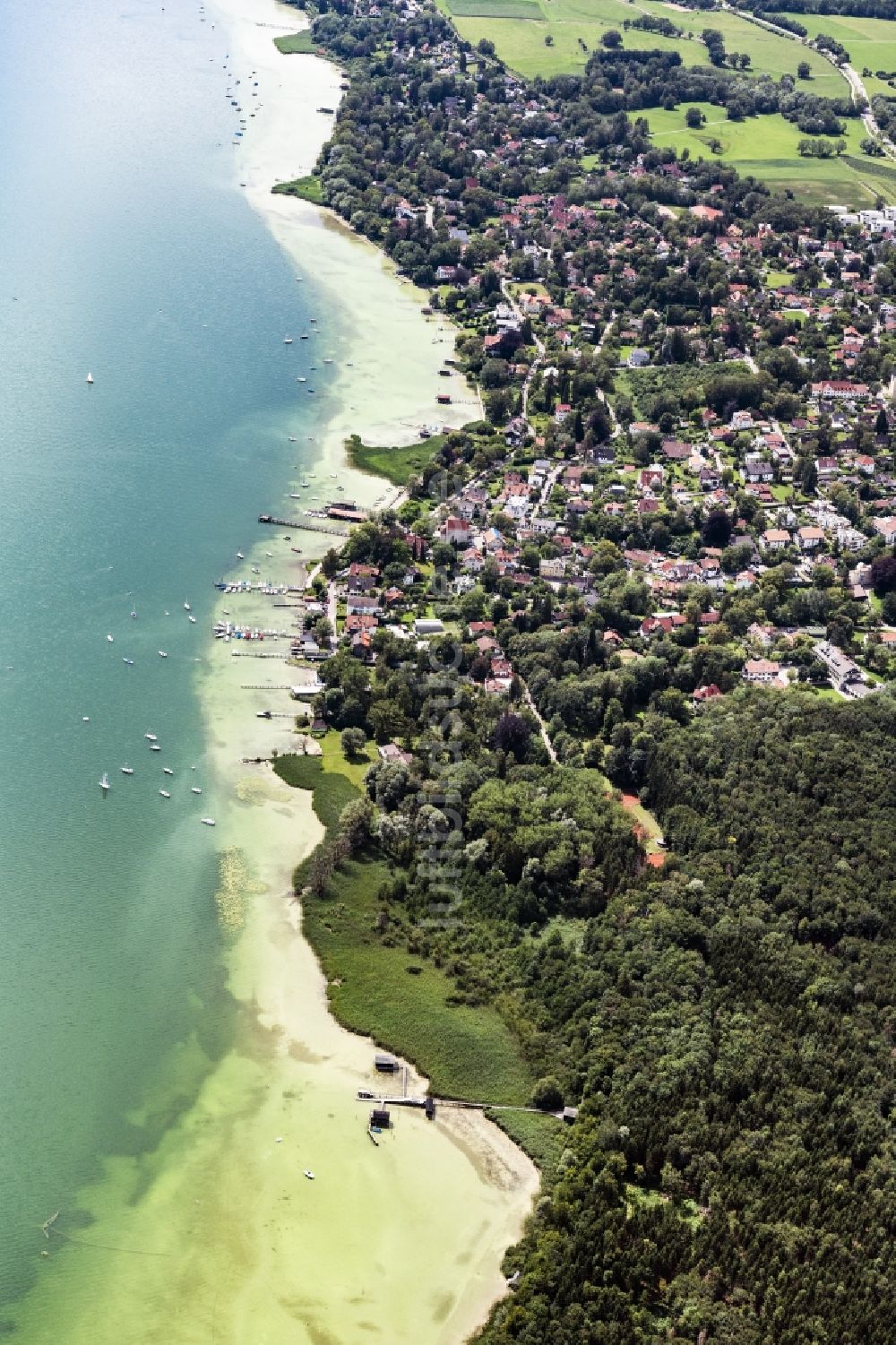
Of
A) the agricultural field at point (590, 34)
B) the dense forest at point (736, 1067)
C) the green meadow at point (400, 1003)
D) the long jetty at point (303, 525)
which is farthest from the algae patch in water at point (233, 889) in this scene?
the agricultural field at point (590, 34)

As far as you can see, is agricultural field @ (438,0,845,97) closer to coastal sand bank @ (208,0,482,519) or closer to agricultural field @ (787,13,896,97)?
agricultural field @ (787,13,896,97)

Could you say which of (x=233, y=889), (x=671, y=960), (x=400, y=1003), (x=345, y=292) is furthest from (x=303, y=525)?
(x=671, y=960)

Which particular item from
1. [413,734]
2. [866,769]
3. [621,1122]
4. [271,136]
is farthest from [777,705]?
[271,136]

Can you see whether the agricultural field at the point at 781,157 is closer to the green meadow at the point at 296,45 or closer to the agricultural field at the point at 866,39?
the agricultural field at the point at 866,39

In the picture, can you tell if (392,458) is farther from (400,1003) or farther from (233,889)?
(400,1003)

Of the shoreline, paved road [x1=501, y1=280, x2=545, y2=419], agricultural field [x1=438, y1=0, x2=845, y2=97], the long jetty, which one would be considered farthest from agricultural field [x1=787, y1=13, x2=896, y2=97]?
the long jetty

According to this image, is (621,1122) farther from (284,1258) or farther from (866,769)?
(866,769)
